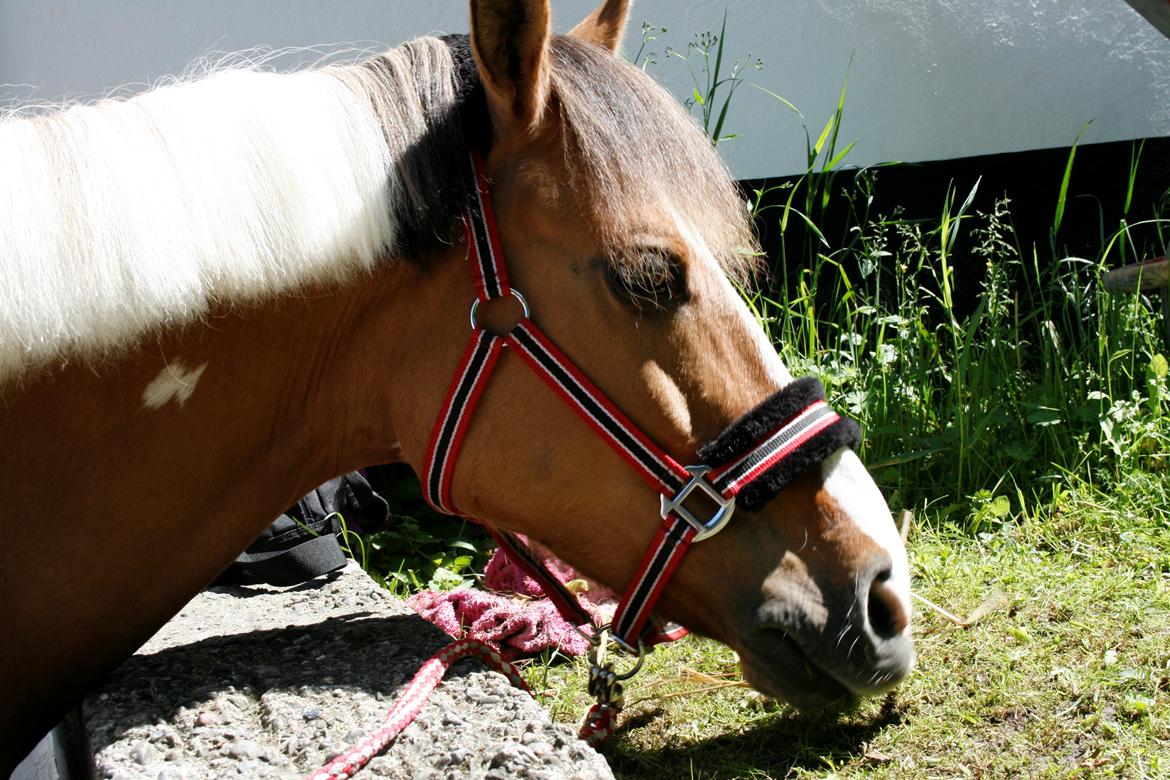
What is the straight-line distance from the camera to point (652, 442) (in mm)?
1714

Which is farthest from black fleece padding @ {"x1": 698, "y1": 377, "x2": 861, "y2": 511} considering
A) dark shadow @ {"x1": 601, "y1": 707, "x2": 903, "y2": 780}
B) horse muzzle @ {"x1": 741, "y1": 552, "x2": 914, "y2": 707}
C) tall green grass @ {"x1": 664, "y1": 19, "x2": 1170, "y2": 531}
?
tall green grass @ {"x1": 664, "y1": 19, "x2": 1170, "y2": 531}

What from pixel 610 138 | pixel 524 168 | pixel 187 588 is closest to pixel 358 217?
pixel 524 168

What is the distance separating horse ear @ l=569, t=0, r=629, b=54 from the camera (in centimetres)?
216

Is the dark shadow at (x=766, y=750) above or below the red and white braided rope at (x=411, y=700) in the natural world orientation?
below

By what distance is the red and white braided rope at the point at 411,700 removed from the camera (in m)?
1.61

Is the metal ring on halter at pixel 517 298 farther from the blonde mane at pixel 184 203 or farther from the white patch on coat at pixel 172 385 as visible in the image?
the white patch on coat at pixel 172 385

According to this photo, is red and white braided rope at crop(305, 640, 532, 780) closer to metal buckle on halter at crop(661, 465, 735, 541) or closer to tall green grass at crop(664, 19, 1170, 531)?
metal buckle on halter at crop(661, 465, 735, 541)

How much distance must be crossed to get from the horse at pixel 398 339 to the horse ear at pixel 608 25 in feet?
1.07

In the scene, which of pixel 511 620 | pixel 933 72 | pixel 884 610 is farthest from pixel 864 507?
pixel 933 72

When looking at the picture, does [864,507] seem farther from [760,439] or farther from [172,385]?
[172,385]

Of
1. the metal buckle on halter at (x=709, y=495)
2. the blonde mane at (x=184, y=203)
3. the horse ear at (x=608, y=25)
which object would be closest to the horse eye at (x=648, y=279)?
the metal buckle on halter at (x=709, y=495)

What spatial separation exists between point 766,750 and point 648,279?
1225 mm

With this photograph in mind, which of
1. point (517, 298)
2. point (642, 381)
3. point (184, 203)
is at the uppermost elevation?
point (184, 203)

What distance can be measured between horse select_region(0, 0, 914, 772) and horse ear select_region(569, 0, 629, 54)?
0.33 metres
